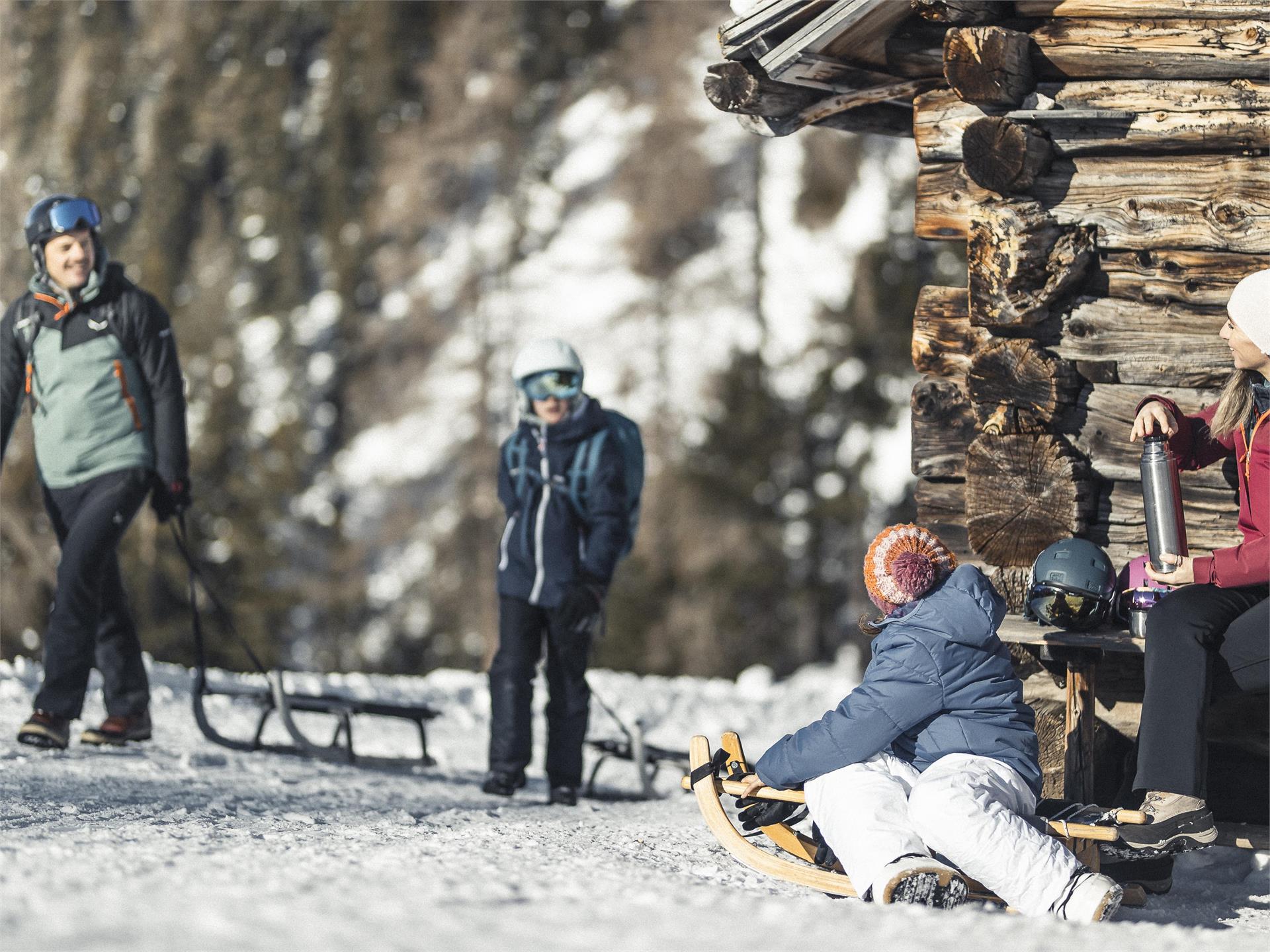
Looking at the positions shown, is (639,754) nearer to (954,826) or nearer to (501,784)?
(501,784)

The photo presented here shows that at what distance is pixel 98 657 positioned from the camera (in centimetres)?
657

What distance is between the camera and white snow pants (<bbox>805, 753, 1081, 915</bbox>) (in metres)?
3.96

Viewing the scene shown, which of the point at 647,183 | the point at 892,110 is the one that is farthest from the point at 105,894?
the point at 647,183

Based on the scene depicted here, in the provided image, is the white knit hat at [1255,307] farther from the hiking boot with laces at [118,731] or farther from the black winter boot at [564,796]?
the hiking boot with laces at [118,731]

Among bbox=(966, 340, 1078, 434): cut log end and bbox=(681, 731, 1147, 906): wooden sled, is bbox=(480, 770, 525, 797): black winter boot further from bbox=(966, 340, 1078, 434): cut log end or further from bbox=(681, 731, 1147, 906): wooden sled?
bbox=(966, 340, 1078, 434): cut log end

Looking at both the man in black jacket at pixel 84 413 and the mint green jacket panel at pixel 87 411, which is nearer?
the man in black jacket at pixel 84 413

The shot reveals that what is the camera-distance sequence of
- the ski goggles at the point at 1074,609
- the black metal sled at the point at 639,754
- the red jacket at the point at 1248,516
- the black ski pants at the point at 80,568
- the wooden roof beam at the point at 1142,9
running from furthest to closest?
1. the black metal sled at the point at 639,754
2. the black ski pants at the point at 80,568
3. the wooden roof beam at the point at 1142,9
4. the ski goggles at the point at 1074,609
5. the red jacket at the point at 1248,516

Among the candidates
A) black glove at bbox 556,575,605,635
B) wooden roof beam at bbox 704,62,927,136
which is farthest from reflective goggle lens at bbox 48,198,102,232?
wooden roof beam at bbox 704,62,927,136

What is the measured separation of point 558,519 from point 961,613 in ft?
8.22

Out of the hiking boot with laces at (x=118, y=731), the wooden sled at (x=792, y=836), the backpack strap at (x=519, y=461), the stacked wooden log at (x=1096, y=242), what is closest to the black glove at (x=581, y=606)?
the backpack strap at (x=519, y=461)

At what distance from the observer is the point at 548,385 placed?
20.9 ft

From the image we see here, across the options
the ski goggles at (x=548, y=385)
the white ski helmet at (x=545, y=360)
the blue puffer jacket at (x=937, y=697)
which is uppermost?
the white ski helmet at (x=545, y=360)

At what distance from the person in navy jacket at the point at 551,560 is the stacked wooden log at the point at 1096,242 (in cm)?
161

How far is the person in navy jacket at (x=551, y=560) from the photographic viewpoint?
6316 millimetres
